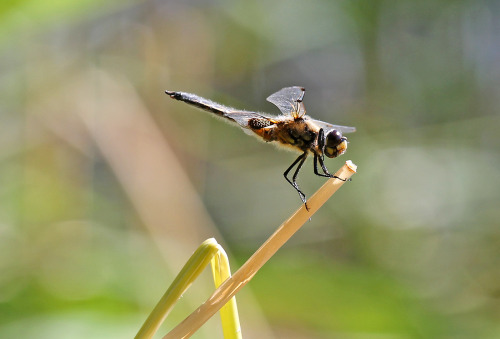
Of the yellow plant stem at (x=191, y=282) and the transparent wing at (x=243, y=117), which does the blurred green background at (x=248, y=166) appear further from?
the yellow plant stem at (x=191, y=282)

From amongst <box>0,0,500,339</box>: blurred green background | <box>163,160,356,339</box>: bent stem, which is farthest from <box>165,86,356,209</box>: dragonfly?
<box>163,160,356,339</box>: bent stem

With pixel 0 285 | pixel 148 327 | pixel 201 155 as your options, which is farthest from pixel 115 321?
pixel 201 155

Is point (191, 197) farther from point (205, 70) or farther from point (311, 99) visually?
point (311, 99)

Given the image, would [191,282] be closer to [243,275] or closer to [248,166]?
[243,275]

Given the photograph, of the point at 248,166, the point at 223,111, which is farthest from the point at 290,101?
the point at 248,166

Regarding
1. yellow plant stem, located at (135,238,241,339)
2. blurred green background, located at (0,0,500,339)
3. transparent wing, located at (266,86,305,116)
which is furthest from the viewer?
blurred green background, located at (0,0,500,339)

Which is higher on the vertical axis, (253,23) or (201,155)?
(253,23)

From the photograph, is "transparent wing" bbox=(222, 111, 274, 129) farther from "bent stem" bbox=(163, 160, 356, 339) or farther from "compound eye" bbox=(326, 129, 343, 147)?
"bent stem" bbox=(163, 160, 356, 339)
